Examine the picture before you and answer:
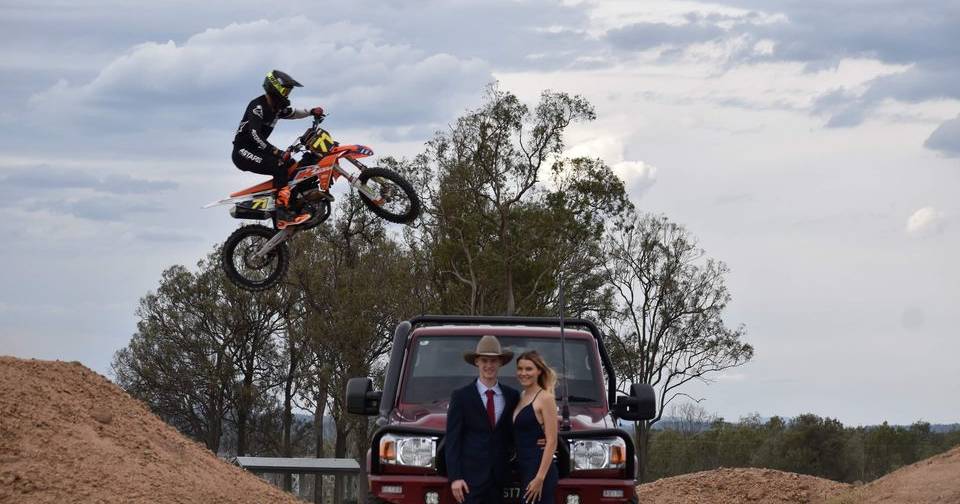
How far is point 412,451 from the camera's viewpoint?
365 inches

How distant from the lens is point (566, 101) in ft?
177

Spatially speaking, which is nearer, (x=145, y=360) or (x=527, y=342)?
(x=527, y=342)

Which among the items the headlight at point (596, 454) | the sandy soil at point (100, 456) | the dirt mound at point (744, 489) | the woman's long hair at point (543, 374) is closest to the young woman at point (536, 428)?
the woman's long hair at point (543, 374)

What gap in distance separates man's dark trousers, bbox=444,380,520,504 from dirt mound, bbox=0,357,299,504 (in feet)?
18.4

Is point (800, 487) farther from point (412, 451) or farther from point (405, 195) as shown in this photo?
point (412, 451)

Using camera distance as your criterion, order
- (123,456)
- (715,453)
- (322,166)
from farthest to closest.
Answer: (715,453) → (322,166) → (123,456)

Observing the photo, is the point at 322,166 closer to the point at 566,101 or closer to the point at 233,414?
the point at 566,101

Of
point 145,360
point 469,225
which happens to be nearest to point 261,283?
point 469,225

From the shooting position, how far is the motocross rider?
1616 cm

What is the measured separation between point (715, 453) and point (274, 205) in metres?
64.7

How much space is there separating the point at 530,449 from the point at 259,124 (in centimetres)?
901

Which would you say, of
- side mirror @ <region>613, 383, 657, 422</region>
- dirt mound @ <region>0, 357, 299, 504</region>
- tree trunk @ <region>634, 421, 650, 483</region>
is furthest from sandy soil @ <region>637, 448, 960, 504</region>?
tree trunk @ <region>634, 421, 650, 483</region>

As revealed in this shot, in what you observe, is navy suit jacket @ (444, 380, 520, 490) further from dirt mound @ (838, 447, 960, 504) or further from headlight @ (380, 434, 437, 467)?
dirt mound @ (838, 447, 960, 504)

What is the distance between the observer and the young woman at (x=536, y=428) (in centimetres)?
823
